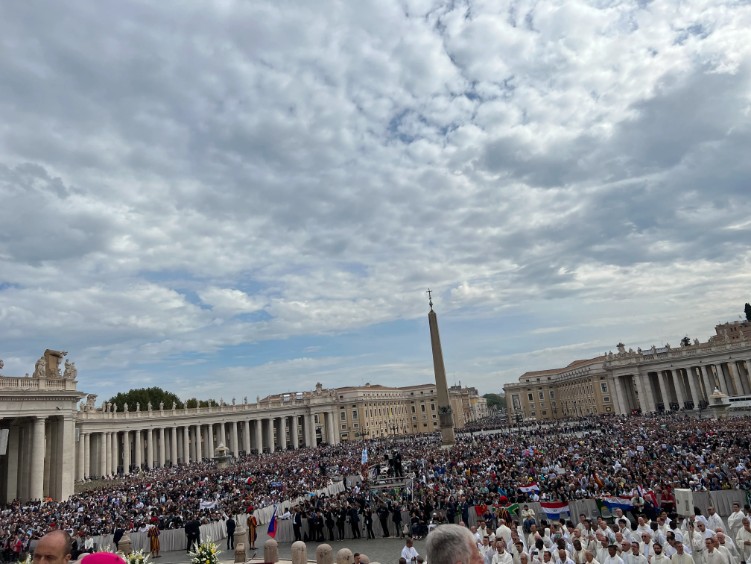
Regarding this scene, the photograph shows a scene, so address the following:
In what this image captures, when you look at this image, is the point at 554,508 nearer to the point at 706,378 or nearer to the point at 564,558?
the point at 564,558

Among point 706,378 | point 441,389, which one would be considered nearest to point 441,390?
point 441,389

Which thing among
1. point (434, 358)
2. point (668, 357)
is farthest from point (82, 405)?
point (668, 357)

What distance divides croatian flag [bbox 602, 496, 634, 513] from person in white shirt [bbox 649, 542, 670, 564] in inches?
288

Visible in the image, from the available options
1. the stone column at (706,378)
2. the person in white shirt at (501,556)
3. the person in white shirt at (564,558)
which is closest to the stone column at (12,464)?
the person in white shirt at (501,556)

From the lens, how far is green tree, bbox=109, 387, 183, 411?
3679 inches

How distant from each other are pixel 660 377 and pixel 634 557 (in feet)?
313

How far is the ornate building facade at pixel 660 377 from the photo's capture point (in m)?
86.0

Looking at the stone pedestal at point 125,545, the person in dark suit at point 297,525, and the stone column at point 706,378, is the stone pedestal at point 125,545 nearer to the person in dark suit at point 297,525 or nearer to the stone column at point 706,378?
the person in dark suit at point 297,525

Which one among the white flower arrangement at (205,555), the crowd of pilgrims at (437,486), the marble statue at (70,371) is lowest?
the crowd of pilgrims at (437,486)

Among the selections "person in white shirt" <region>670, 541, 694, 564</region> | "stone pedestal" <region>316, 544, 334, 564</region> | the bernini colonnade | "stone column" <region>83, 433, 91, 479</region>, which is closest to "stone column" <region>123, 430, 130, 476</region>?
the bernini colonnade

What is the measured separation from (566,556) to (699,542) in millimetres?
3158

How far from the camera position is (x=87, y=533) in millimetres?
22188

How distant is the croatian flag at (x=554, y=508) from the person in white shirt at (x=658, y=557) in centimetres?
807

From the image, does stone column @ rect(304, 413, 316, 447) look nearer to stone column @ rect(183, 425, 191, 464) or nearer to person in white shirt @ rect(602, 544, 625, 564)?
stone column @ rect(183, 425, 191, 464)
